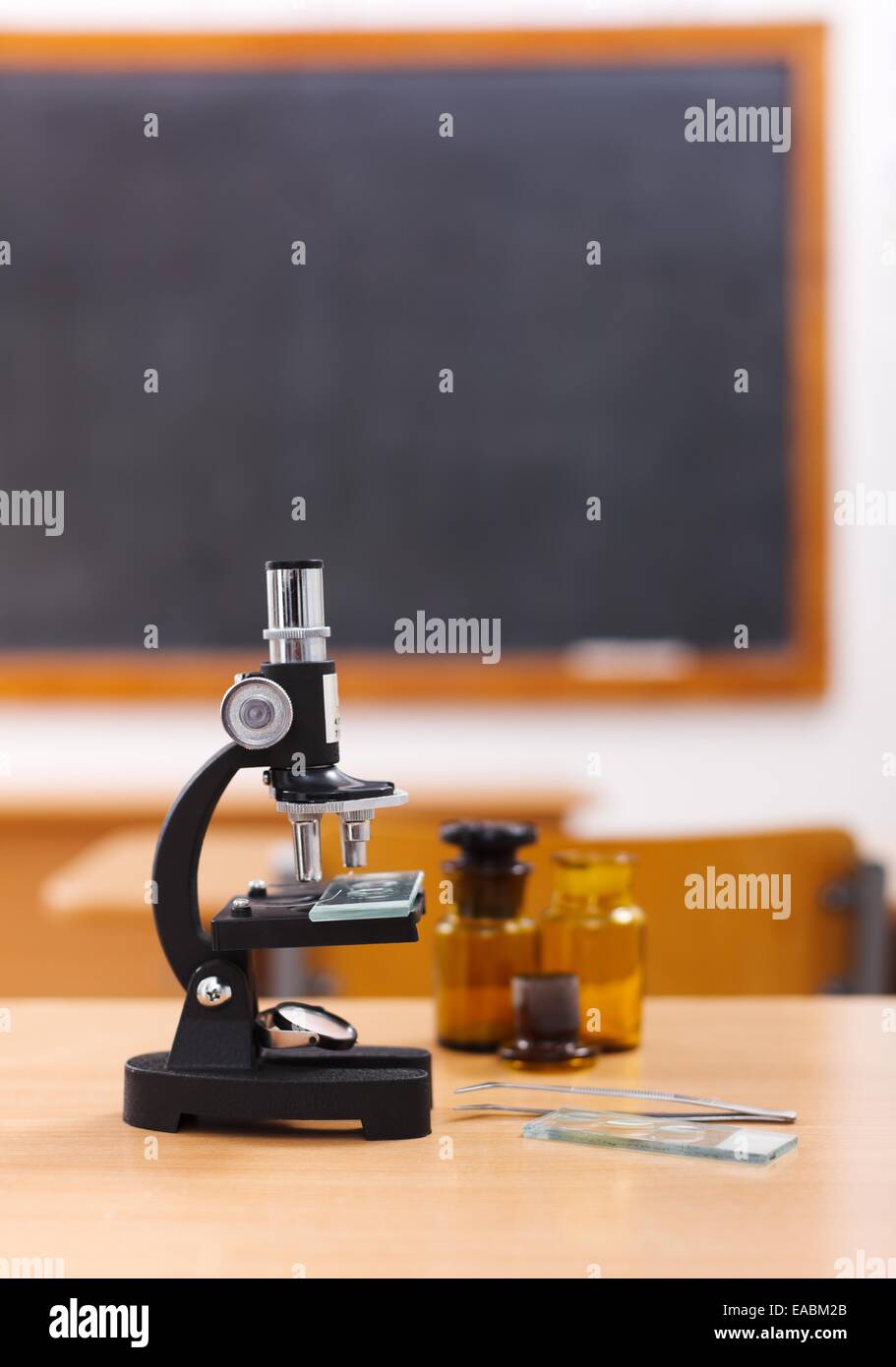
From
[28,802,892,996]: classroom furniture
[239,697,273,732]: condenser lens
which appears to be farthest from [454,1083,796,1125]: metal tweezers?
[28,802,892,996]: classroom furniture

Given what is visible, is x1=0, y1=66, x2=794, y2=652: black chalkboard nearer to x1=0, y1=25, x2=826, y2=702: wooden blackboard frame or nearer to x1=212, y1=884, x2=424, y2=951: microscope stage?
x1=0, y1=25, x2=826, y2=702: wooden blackboard frame

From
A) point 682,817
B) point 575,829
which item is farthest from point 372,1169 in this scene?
point 682,817

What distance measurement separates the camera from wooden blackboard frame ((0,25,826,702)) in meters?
3.61

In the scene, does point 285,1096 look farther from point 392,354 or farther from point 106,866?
point 392,354

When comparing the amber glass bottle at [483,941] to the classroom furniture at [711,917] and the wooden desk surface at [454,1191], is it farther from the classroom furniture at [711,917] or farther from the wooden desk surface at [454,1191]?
the classroom furniture at [711,917]

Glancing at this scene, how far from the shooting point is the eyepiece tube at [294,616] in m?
1.11

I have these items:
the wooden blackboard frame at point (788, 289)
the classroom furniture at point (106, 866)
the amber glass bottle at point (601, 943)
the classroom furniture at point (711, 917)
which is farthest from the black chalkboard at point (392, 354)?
the amber glass bottle at point (601, 943)

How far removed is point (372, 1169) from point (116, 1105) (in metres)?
0.25

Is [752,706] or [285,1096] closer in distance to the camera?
[285,1096]

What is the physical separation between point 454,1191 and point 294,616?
402 millimetres

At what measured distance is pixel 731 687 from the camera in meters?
3.62

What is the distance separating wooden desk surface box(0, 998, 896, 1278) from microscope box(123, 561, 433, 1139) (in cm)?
3

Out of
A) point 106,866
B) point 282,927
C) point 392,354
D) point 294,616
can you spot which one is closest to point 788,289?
point 392,354

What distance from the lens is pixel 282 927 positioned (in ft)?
3.54
